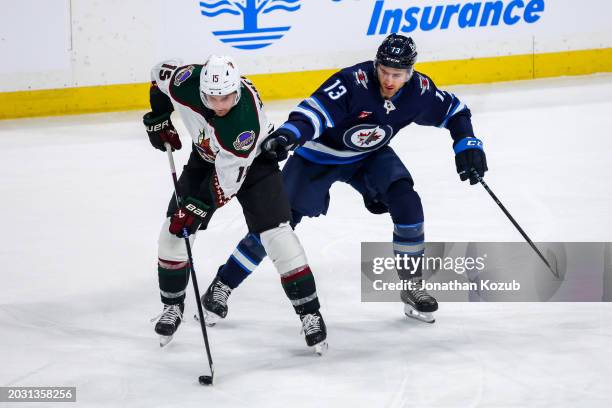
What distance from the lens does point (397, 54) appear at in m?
3.76

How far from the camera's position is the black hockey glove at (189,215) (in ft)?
11.8

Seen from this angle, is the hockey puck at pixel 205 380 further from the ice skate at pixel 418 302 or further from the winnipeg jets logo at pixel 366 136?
the winnipeg jets logo at pixel 366 136

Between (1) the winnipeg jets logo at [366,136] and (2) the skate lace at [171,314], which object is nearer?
(2) the skate lace at [171,314]

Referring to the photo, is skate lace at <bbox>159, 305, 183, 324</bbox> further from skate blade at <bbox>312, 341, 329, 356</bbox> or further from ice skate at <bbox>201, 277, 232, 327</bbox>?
skate blade at <bbox>312, 341, 329, 356</bbox>

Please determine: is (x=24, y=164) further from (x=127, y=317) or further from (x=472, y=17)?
(x=472, y=17)

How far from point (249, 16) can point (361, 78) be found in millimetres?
4025

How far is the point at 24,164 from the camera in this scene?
257 inches

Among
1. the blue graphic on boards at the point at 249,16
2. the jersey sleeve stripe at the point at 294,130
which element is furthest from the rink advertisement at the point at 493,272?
the blue graphic on boards at the point at 249,16

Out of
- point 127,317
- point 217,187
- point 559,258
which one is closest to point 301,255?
point 217,187

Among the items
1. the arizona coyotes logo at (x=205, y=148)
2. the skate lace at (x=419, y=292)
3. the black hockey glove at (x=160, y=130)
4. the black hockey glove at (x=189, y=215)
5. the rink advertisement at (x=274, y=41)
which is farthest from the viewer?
the rink advertisement at (x=274, y=41)

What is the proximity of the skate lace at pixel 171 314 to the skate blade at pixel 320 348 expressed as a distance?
1.70ft

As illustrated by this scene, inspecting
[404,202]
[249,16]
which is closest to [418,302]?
[404,202]

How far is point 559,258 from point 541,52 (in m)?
4.03

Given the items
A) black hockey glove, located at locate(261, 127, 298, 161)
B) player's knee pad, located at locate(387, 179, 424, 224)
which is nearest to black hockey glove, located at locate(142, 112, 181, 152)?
black hockey glove, located at locate(261, 127, 298, 161)
